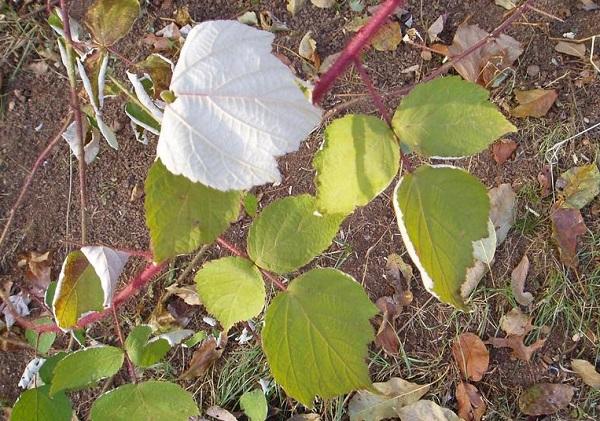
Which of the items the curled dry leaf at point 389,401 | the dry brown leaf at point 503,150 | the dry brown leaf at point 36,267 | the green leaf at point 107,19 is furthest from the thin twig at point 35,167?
the dry brown leaf at point 503,150

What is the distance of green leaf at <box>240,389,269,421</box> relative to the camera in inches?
69.0

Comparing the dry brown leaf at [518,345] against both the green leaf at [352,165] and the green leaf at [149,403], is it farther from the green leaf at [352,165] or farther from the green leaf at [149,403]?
the green leaf at [352,165]

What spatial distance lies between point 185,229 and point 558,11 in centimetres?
149

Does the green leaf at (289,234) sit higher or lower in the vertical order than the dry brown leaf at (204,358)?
higher

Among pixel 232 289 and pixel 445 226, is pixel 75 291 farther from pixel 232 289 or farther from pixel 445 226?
pixel 445 226

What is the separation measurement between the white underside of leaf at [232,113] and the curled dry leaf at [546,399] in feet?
4.30

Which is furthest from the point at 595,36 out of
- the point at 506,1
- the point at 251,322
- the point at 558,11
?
the point at 251,322

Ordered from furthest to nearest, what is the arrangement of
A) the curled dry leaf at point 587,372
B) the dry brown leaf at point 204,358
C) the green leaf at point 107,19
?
the dry brown leaf at point 204,358 < the curled dry leaf at point 587,372 < the green leaf at point 107,19

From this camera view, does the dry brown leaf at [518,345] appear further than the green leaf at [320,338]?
Yes

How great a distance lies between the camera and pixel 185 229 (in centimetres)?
83

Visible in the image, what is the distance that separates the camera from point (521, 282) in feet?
5.92

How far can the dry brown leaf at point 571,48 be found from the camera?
1837 millimetres

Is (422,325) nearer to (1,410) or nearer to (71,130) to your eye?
(71,130)

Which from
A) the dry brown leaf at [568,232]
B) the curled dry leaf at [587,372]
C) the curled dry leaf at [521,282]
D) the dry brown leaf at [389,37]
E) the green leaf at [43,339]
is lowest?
the curled dry leaf at [587,372]
